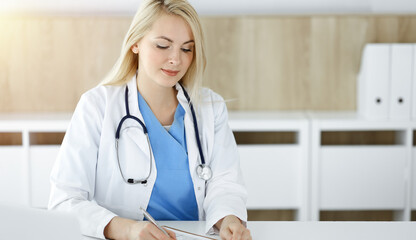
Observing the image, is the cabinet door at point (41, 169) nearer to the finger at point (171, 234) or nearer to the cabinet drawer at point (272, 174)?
the cabinet drawer at point (272, 174)

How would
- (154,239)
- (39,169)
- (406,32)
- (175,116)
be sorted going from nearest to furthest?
(154,239) < (175,116) < (39,169) < (406,32)

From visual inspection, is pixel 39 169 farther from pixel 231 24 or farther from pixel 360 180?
pixel 360 180

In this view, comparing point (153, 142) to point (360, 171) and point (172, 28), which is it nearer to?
point (172, 28)

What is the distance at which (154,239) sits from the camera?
3.73 feet

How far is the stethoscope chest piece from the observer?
1.45 meters

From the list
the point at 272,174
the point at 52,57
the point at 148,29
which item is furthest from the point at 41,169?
the point at 148,29

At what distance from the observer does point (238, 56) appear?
279 cm

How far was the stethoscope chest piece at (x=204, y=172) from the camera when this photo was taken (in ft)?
4.77

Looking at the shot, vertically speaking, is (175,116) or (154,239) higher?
(175,116)

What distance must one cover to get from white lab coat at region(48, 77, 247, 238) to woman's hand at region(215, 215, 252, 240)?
0.02 metres

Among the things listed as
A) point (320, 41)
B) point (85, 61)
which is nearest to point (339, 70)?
point (320, 41)

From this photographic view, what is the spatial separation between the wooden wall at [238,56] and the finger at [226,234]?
5.35ft

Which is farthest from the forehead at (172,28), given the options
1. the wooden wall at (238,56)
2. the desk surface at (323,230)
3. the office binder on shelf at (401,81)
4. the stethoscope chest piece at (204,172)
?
the office binder on shelf at (401,81)

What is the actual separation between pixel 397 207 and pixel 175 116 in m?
1.54
